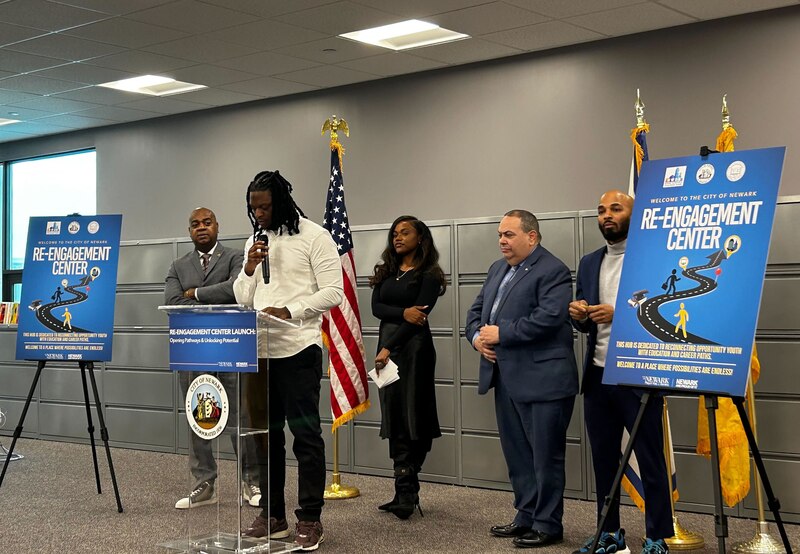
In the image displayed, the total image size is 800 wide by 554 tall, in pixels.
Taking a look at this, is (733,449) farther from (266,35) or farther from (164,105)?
(164,105)

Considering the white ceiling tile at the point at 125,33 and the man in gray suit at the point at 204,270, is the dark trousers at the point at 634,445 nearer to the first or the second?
the man in gray suit at the point at 204,270

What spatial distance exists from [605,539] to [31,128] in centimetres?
875

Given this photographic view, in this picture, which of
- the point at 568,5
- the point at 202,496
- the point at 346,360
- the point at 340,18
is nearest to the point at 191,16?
the point at 340,18

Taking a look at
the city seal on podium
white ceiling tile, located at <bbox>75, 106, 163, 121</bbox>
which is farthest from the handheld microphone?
white ceiling tile, located at <bbox>75, 106, 163, 121</bbox>

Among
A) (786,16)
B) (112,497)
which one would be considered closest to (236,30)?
(112,497)

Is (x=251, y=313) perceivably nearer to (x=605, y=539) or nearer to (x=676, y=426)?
(x=605, y=539)

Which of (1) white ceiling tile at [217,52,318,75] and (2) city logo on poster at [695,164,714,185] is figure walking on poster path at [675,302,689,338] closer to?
(2) city logo on poster at [695,164,714,185]

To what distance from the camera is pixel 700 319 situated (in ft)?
12.0

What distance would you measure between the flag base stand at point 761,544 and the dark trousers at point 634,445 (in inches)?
22.0

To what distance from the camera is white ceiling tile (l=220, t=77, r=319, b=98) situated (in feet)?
29.5

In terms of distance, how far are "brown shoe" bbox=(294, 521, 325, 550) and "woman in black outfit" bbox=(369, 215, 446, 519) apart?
32.4 inches

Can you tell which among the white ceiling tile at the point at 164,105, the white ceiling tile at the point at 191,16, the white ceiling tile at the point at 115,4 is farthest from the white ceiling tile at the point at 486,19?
the white ceiling tile at the point at 164,105

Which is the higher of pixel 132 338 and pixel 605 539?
pixel 132 338

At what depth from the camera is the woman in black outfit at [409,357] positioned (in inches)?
216
